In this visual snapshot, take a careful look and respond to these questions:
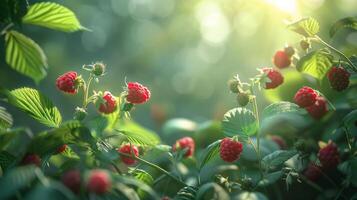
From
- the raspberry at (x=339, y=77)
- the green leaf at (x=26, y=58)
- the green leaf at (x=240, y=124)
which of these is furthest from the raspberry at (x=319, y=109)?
the green leaf at (x=26, y=58)

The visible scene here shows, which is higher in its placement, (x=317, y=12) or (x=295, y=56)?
(x=317, y=12)

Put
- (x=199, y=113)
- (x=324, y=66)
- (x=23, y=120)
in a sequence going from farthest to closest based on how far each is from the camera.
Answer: (x=199, y=113)
(x=23, y=120)
(x=324, y=66)

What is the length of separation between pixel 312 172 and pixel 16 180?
1.20 m

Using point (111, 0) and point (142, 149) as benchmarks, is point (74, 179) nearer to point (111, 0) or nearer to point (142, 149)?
point (142, 149)

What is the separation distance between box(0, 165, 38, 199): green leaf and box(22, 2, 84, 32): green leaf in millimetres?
497

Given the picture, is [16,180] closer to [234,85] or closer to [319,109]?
[234,85]

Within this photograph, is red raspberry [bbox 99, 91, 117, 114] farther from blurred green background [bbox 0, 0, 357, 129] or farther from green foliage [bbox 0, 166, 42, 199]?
blurred green background [bbox 0, 0, 357, 129]

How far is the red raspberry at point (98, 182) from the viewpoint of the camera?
101 cm

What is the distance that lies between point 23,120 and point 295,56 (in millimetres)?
5911

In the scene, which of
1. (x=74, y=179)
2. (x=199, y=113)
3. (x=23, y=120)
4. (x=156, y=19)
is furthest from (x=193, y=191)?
(x=156, y=19)

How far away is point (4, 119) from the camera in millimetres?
1388

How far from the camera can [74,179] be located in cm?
110

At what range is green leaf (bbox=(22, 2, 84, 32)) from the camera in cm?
137

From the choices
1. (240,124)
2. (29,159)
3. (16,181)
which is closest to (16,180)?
(16,181)
